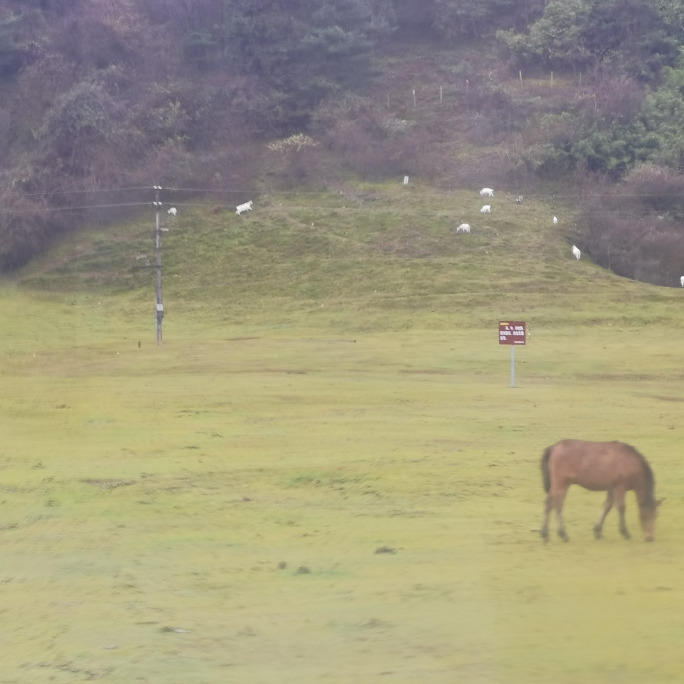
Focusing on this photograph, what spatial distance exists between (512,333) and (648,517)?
12.8 m

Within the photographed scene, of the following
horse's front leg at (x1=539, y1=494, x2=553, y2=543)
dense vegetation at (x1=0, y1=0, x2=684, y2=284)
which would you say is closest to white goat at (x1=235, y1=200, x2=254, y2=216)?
dense vegetation at (x1=0, y1=0, x2=684, y2=284)

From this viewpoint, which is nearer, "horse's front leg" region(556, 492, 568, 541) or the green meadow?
the green meadow

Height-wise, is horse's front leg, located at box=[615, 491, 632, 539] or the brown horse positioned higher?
the brown horse

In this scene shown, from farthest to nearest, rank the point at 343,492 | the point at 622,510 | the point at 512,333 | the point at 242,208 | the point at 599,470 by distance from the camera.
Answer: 1. the point at 242,208
2. the point at 512,333
3. the point at 343,492
4. the point at 622,510
5. the point at 599,470

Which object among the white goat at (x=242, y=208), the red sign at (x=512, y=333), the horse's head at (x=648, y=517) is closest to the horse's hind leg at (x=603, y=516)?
the horse's head at (x=648, y=517)

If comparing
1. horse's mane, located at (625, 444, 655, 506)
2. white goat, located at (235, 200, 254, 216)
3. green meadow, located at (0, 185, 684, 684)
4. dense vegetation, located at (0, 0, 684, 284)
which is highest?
dense vegetation, located at (0, 0, 684, 284)

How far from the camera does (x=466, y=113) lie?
54.4 meters

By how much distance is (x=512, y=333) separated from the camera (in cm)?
2270

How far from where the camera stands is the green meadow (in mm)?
7551

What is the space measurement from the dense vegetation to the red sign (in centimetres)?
2131

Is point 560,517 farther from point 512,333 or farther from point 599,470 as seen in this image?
point 512,333

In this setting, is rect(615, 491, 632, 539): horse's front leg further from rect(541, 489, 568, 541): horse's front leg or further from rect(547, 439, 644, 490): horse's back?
rect(541, 489, 568, 541): horse's front leg

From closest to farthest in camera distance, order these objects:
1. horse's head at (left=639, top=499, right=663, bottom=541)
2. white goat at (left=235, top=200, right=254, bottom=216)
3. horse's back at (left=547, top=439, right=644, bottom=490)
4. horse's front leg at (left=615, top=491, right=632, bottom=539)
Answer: horse's back at (left=547, top=439, right=644, bottom=490) → horse's front leg at (left=615, top=491, right=632, bottom=539) → horse's head at (left=639, top=499, right=663, bottom=541) → white goat at (left=235, top=200, right=254, bottom=216)

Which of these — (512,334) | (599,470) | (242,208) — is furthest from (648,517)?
(242,208)
